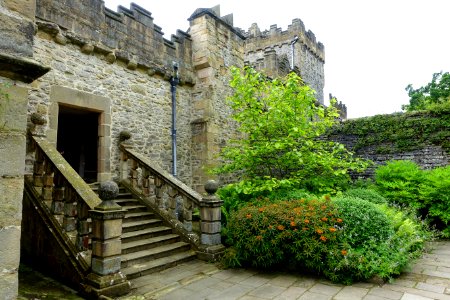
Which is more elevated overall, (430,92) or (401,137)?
(430,92)

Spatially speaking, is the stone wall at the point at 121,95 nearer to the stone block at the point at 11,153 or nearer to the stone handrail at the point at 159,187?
the stone handrail at the point at 159,187

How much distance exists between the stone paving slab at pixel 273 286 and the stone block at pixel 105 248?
2.04 ft

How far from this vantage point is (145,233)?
5945 millimetres

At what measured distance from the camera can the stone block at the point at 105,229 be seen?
4.27 metres

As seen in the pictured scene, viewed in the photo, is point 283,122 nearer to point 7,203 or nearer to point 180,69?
point 180,69

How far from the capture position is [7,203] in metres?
2.35

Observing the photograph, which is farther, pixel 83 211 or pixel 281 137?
pixel 281 137

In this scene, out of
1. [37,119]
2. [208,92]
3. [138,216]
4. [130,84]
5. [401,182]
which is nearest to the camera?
[37,119]

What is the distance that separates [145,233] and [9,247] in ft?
12.1

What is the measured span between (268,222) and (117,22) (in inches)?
234

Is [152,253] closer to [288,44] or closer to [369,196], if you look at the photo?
[369,196]

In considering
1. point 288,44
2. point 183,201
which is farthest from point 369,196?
point 288,44

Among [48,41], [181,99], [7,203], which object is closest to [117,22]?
[48,41]

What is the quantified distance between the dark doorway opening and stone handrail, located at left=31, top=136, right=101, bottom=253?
3.34 metres
